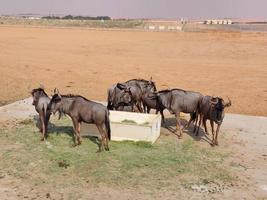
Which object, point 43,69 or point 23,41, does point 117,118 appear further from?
point 23,41

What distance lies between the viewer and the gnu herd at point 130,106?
1290cm

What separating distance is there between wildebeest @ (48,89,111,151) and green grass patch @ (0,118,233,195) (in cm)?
47

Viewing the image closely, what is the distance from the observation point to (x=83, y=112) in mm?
12891

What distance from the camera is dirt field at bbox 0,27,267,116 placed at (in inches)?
959

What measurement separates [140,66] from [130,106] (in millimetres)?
17952

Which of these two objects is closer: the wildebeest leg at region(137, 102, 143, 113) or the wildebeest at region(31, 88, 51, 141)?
the wildebeest at region(31, 88, 51, 141)

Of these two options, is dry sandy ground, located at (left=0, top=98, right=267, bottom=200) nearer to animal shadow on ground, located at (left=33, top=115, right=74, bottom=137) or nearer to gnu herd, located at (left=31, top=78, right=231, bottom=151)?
gnu herd, located at (left=31, top=78, right=231, bottom=151)

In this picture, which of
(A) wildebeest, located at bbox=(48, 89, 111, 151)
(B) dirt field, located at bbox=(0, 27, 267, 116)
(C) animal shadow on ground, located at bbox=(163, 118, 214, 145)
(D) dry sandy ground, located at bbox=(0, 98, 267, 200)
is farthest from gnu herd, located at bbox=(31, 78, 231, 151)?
(B) dirt field, located at bbox=(0, 27, 267, 116)

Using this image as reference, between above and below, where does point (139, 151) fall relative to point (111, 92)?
below

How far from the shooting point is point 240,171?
12016 millimetres

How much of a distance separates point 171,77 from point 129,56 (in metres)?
11.6

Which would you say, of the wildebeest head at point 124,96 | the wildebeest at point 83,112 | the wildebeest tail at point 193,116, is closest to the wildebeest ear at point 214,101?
the wildebeest tail at point 193,116

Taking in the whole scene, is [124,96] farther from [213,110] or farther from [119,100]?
[213,110]

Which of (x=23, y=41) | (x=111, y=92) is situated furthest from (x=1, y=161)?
(x=23, y=41)
